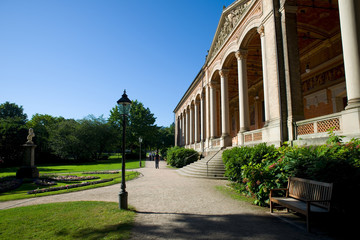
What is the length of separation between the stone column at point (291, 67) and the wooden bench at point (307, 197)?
16.7 feet

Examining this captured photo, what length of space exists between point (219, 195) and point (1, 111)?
80.5m

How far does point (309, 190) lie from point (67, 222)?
590cm

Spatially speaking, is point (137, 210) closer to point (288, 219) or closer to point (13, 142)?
point (288, 219)

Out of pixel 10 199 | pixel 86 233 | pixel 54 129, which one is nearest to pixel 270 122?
pixel 86 233

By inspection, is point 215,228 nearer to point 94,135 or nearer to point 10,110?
point 94,135

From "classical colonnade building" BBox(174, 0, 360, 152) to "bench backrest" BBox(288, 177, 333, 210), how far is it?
116 inches

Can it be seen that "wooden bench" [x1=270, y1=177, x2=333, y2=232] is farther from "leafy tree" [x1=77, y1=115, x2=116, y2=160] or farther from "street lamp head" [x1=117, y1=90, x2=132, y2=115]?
"leafy tree" [x1=77, y1=115, x2=116, y2=160]

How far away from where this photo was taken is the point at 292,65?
10.5m

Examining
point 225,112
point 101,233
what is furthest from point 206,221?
Answer: point 225,112

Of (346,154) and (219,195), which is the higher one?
(346,154)

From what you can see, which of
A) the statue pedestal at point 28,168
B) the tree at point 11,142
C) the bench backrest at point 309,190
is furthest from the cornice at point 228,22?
the tree at point 11,142

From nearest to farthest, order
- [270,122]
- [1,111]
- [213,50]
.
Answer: [270,122] < [213,50] < [1,111]

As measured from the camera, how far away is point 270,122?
11188 mm

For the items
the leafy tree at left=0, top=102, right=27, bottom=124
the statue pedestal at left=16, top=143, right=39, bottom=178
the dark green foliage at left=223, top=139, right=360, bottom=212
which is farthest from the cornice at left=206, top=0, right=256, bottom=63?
the leafy tree at left=0, top=102, right=27, bottom=124
